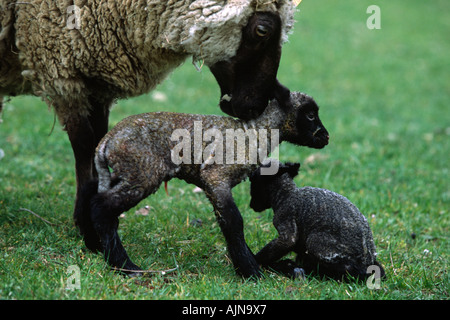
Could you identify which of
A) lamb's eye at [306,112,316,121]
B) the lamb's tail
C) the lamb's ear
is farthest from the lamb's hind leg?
lamb's eye at [306,112,316,121]

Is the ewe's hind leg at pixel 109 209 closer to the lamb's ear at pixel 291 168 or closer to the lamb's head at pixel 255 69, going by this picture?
the lamb's head at pixel 255 69

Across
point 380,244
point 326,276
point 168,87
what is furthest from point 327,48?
point 326,276

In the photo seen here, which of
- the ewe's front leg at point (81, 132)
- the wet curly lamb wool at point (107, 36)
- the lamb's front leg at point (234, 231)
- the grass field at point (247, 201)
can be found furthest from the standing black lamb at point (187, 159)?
the wet curly lamb wool at point (107, 36)

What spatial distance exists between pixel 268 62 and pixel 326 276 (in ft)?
5.60

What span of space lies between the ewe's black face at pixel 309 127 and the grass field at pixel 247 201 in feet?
3.48

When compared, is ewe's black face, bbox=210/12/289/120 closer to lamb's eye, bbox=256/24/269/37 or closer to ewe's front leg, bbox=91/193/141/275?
lamb's eye, bbox=256/24/269/37

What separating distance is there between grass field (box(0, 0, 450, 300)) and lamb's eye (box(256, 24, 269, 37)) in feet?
5.43

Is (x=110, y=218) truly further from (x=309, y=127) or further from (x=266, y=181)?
(x=309, y=127)

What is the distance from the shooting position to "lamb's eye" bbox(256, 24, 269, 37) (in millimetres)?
4254

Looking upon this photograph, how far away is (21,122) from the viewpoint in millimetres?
8820

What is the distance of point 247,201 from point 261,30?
2.28 m

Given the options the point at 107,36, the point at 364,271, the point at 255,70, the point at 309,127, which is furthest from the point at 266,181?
the point at 107,36

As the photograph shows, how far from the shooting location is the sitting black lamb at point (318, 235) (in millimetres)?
4102

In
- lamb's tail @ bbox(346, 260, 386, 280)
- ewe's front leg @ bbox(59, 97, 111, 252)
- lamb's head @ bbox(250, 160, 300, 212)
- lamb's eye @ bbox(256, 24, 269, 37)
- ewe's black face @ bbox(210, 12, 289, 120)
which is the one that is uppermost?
lamb's eye @ bbox(256, 24, 269, 37)
